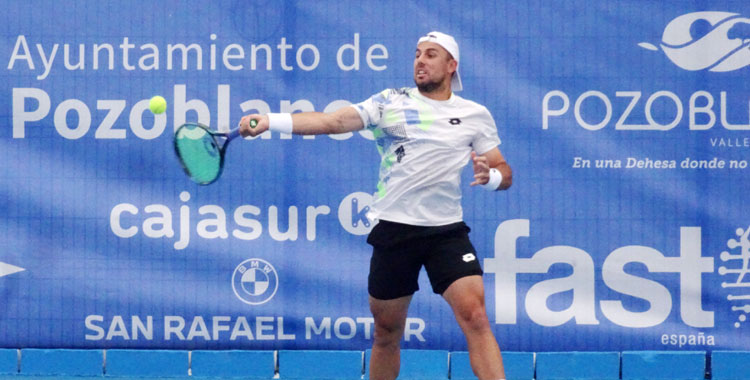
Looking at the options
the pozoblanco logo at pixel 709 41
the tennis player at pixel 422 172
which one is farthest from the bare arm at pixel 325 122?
the pozoblanco logo at pixel 709 41

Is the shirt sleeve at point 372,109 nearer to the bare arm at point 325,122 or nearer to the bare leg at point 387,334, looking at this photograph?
the bare arm at point 325,122

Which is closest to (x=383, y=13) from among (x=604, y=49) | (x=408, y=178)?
(x=604, y=49)

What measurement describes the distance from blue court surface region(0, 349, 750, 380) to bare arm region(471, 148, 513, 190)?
5.53ft

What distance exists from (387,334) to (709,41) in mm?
2547

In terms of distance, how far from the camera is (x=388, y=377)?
557 centimetres

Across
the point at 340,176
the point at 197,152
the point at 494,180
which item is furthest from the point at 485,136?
the point at 340,176

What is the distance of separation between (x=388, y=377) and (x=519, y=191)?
159cm

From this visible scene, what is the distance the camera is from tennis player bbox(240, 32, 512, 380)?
5.21m

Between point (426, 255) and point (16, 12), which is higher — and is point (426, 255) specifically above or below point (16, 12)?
below

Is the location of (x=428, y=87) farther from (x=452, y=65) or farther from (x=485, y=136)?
(x=485, y=136)

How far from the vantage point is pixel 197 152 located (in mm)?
5461

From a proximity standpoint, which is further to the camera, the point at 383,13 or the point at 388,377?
the point at 383,13

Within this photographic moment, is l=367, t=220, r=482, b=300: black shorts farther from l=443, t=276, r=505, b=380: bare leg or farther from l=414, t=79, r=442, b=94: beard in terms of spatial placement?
l=414, t=79, r=442, b=94: beard

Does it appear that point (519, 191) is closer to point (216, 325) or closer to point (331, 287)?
point (331, 287)
